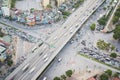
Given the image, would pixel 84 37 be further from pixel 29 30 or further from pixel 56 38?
pixel 29 30

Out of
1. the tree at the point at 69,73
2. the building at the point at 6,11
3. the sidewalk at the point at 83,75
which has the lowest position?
the sidewalk at the point at 83,75

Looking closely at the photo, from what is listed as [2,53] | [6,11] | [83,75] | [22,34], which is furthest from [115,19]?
[2,53]

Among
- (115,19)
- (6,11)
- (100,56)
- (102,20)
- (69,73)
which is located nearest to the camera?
(69,73)

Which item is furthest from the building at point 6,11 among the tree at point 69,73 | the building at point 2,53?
the tree at point 69,73

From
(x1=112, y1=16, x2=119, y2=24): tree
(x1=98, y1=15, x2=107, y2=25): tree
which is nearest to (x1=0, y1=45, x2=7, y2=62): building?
(x1=98, y1=15, x2=107, y2=25): tree

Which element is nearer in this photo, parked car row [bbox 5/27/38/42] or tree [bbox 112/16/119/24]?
parked car row [bbox 5/27/38/42]

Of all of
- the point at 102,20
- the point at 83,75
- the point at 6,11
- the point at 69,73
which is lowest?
the point at 83,75

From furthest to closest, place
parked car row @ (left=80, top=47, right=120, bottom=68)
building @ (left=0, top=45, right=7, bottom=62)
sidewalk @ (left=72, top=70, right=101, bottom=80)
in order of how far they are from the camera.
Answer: parked car row @ (left=80, top=47, right=120, bottom=68) → building @ (left=0, top=45, right=7, bottom=62) → sidewalk @ (left=72, top=70, right=101, bottom=80)

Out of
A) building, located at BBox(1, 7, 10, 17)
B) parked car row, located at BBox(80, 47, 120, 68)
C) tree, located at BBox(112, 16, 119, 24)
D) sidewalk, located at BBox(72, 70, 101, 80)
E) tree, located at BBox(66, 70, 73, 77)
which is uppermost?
tree, located at BBox(112, 16, 119, 24)

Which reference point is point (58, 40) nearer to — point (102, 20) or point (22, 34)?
point (22, 34)

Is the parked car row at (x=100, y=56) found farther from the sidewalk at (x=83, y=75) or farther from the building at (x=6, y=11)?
the building at (x=6, y=11)

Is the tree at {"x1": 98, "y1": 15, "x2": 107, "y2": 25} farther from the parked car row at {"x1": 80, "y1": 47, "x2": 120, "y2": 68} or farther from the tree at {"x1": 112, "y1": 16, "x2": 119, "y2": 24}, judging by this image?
the parked car row at {"x1": 80, "y1": 47, "x2": 120, "y2": 68}

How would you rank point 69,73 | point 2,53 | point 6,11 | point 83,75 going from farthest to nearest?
point 6,11
point 2,53
point 83,75
point 69,73
